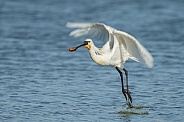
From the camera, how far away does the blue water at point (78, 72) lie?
11320 mm

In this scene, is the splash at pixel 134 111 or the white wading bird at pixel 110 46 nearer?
the splash at pixel 134 111

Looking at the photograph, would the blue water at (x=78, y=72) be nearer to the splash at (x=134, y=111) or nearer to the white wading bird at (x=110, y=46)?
the splash at (x=134, y=111)

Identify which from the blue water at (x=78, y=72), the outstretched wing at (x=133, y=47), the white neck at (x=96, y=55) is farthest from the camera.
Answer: the white neck at (x=96, y=55)

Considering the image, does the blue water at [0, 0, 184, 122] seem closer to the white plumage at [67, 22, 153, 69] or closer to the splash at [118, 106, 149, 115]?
the splash at [118, 106, 149, 115]

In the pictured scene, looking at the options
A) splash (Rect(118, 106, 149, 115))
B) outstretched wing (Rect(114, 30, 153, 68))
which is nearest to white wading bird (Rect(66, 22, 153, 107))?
outstretched wing (Rect(114, 30, 153, 68))

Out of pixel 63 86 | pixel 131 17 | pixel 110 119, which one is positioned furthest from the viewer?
pixel 131 17

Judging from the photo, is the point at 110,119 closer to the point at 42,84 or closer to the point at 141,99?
the point at 141,99

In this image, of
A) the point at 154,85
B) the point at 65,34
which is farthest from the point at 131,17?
the point at 154,85

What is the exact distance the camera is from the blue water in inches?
446

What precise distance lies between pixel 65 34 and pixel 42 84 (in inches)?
308

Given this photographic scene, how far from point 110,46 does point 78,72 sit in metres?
2.88

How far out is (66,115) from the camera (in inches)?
434

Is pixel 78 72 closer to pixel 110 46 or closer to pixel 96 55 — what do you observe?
pixel 110 46

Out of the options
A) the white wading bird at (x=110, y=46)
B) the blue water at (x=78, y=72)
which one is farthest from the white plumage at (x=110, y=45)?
the blue water at (x=78, y=72)
